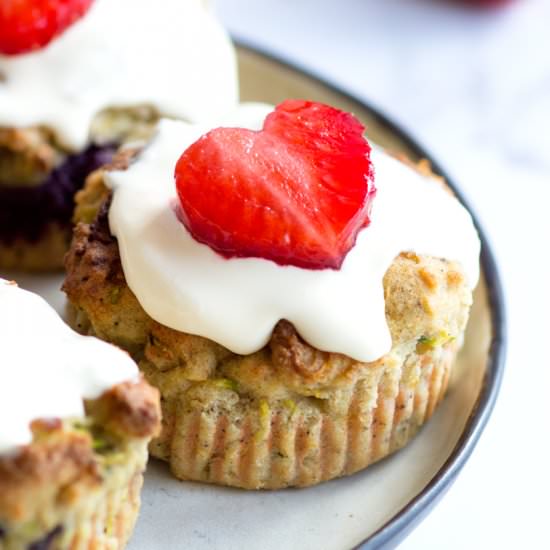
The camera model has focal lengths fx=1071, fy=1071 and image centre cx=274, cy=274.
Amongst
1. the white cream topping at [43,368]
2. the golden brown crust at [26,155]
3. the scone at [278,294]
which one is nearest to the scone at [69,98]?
the golden brown crust at [26,155]

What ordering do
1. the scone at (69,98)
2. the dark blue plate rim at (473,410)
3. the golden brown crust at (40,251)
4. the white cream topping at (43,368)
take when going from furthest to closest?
the golden brown crust at (40,251) → the scone at (69,98) → the dark blue plate rim at (473,410) → the white cream topping at (43,368)

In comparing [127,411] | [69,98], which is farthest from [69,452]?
[69,98]

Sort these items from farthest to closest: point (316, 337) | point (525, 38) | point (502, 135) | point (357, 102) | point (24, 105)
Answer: point (525, 38)
point (502, 135)
point (357, 102)
point (24, 105)
point (316, 337)

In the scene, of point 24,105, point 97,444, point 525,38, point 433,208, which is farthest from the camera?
point 525,38

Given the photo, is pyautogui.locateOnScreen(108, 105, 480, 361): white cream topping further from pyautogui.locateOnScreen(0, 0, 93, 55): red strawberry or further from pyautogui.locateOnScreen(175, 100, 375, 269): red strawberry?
pyautogui.locateOnScreen(0, 0, 93, 55): red strawberry

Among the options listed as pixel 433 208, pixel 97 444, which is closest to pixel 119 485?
pixel 97 444

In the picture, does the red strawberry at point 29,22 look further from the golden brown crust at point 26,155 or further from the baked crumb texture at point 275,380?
the baked crumb texture at point 275,380

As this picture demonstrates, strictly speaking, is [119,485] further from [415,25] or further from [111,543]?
[415,25]
